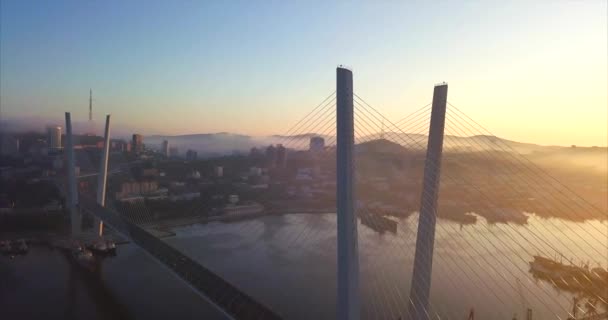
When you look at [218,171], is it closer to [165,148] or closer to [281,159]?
[281,159]

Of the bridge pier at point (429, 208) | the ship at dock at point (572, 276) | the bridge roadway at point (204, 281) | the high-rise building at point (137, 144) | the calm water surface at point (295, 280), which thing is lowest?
the ship at dock at point (572, 276)

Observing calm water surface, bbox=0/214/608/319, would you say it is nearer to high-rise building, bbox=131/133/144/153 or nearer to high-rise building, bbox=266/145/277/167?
high-rise building, bbox=266/145/277/167

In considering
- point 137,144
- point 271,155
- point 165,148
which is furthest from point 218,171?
point 165,148

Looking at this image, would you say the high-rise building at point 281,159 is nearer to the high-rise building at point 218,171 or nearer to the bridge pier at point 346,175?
the high-rise building at point 218,171

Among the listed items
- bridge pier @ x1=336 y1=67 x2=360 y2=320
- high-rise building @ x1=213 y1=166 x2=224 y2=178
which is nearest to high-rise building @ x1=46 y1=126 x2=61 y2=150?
high-rise building @ x1=213 y1=166 x2=224 y2=178

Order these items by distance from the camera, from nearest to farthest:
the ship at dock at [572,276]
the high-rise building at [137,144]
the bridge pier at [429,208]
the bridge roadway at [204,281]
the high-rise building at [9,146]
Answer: the bridge pier at [429,208] → the bridge roadway at [204,281] → the ship at dock at [572,276] → the high-rise building at [9,146] → the high-rise building at [137,144]

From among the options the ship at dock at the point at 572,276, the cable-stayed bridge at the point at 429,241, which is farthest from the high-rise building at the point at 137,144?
the ship at dock at the point at 572,276
